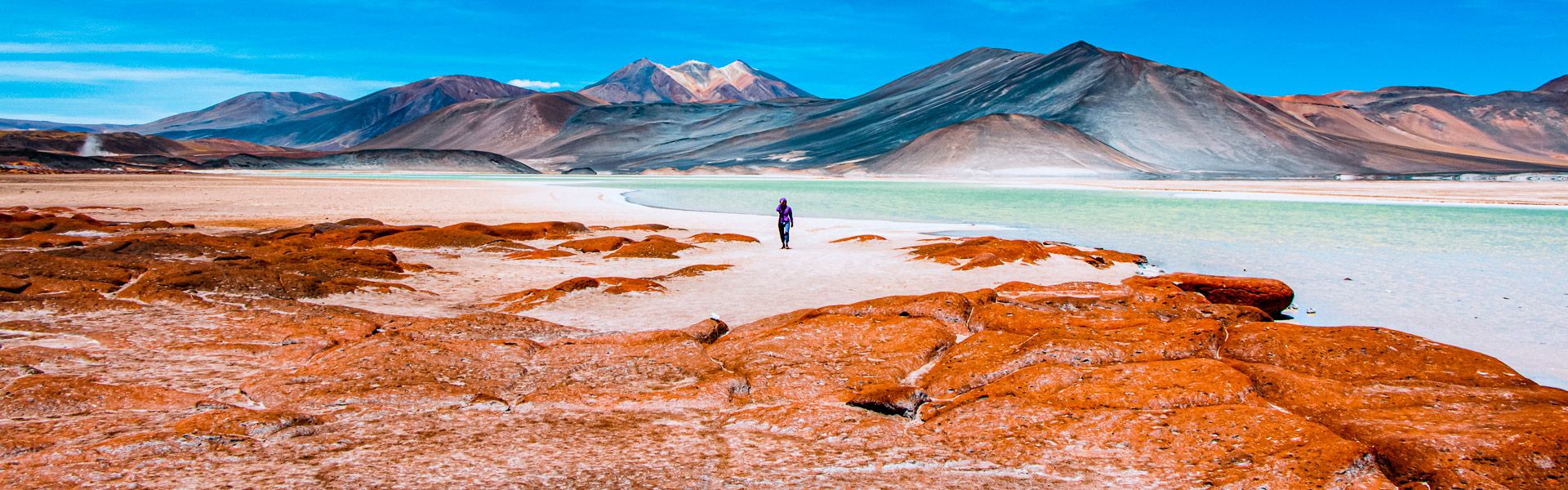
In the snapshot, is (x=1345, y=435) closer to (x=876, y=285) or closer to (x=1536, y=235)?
(x=876, y=285)

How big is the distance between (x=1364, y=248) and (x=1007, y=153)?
87594 millimetres

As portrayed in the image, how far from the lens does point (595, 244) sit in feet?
47.9

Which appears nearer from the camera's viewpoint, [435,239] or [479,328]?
[479,328]

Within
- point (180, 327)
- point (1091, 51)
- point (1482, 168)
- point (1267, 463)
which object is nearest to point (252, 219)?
point (180, 327)

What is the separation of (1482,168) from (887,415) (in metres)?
125

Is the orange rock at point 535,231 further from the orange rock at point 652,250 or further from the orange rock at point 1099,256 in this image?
the orange rock at point 1099,256

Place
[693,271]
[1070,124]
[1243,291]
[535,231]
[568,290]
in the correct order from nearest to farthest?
[1243,291]
[568,290]
[693,271]
[535,231]
[1070,124]

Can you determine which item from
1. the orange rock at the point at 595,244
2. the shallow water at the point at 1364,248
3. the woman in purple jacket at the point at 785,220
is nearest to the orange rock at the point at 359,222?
the orange rock at the point at 595,244

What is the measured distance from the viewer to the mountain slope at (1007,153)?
3856 inches

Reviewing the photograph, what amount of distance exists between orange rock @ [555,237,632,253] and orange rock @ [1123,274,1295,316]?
830cm

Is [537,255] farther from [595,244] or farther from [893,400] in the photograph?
[893,400]

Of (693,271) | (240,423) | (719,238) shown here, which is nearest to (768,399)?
(240,423)

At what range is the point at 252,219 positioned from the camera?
69.5 ft

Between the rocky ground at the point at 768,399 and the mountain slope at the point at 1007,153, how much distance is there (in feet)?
303
